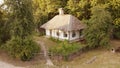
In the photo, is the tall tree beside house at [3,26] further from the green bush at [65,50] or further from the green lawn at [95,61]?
the green lawn at [95,61]

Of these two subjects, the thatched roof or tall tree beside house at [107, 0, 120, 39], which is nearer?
the thatched roof

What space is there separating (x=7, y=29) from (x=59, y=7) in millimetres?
17024

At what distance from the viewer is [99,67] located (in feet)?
109

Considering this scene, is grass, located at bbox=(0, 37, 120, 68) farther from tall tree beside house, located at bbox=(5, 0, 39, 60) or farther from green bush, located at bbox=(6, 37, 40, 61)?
tall tree beside house, located at bbox=(5, 0, 39, 60)

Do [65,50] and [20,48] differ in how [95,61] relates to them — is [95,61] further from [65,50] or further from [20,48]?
[20,48]

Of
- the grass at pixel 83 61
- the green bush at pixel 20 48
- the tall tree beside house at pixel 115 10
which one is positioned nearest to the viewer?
the grass at pixel 83 61

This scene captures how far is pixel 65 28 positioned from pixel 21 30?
9.43 meters

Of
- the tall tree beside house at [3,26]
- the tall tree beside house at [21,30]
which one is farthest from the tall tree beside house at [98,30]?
the tall tree beside house at [3,26]

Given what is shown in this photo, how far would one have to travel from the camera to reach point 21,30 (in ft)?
118

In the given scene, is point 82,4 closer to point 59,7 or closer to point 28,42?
point 59,7

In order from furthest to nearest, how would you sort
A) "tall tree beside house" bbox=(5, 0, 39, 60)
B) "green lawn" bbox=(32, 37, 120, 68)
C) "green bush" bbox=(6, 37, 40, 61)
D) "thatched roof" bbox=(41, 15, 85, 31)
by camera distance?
"thatched roof" bbox=(41, 15, 85, 31) < "tall tree beside house" bbox=(5, 0, 39, 60) < "green bush" bbox=(6, 37, 40, 61) < "green lawn" bbox=(32, 37, 120, 68)

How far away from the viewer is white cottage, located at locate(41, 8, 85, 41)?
43.6 meters

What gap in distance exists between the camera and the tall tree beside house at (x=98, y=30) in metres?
41.2

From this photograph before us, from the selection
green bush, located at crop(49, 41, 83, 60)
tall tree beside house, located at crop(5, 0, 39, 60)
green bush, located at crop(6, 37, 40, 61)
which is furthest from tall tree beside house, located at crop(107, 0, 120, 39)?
green bush, located at crop(6, 37, 40, 61)
